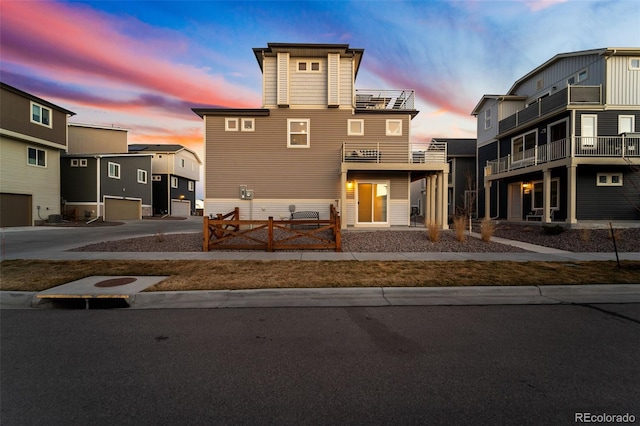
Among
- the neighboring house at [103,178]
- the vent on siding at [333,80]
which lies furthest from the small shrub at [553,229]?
the neighboring house at [103,178]

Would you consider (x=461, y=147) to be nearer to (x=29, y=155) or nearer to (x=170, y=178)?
(x=170, y=178)

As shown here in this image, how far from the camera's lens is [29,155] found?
19.9m

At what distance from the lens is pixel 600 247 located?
10.6 meters

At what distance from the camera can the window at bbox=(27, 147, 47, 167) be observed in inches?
785

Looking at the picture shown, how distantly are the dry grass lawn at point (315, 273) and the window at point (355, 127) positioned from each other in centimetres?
1064

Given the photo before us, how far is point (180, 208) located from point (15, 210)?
1951 cm

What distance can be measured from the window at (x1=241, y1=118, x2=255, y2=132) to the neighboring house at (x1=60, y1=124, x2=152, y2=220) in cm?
1628

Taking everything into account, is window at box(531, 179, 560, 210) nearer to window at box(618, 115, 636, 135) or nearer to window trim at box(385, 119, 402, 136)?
window at box(618, 115, 636, 135)

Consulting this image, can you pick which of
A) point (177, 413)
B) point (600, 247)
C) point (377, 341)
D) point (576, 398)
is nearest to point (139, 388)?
point (177, 413)

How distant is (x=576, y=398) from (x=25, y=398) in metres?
4.92

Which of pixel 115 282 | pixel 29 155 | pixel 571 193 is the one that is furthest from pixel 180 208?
pixel 571 193

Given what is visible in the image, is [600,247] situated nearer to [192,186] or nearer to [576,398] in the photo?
[576,398]

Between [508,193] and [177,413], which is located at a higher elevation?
[508,193]

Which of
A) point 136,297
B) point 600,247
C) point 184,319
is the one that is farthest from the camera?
point 600,247
